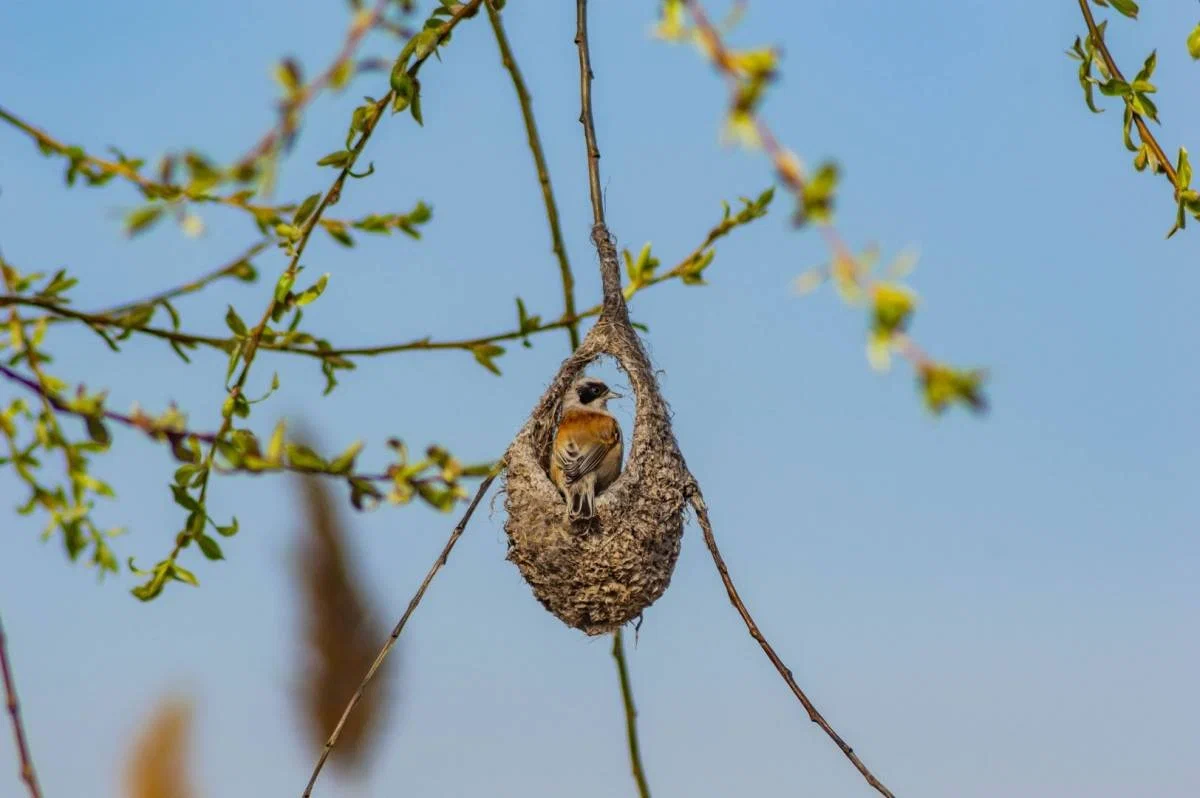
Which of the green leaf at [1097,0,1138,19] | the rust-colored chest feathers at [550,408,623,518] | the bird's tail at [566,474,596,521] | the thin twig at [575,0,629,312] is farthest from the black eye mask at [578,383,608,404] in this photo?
the green leaf at [1097,0,1138,19]

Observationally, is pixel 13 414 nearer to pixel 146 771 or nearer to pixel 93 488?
pixel 93 488

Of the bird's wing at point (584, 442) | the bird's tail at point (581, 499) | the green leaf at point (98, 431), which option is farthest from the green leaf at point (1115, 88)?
the green leaf at point (98, 431)

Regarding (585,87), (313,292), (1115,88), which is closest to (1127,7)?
(1115,88)

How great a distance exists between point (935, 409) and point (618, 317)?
78.0 inches

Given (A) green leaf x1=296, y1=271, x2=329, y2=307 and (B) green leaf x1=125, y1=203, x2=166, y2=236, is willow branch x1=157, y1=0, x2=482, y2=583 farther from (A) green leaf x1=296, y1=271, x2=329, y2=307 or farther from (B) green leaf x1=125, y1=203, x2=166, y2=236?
(B) green leaf x1=125, y1=203, x2=166, y2=236

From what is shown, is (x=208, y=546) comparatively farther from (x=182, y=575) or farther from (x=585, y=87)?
(x=585, y=87)

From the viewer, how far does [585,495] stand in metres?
3.20

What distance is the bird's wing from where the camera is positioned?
3.45 meters

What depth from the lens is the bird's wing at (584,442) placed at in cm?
345

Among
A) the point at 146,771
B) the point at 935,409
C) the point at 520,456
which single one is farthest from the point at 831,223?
the point at 520,456

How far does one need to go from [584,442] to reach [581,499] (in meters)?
0.45

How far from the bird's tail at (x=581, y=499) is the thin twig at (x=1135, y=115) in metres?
1.51

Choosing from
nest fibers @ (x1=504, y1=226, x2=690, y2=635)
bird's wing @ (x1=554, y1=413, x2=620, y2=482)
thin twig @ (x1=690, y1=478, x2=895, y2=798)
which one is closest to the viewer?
thin twig @ (x1=690, y1=478, x2=895, y2=798)

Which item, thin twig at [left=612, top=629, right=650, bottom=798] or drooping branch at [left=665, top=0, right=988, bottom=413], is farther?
thin twig at [left=612, top=629, right=650, bottom=798]
